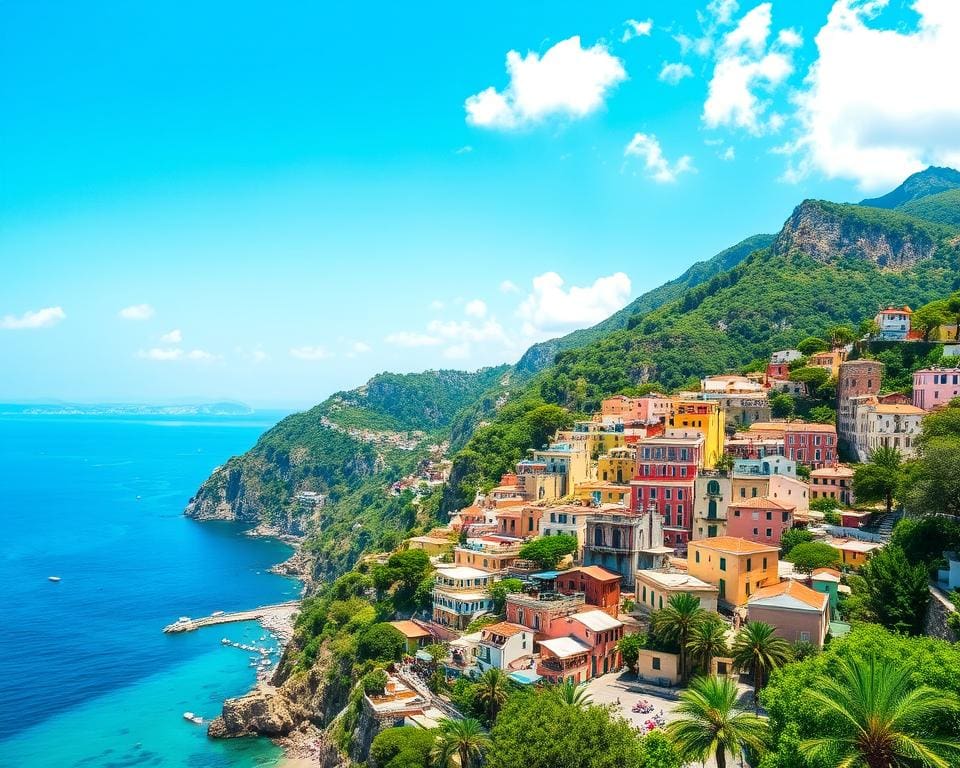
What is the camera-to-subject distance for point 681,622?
3111 cm

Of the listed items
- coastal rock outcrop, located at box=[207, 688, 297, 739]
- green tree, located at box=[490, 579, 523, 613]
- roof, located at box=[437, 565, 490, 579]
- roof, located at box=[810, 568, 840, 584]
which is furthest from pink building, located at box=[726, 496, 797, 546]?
coastal rock outcrop, located at box=[207, 688, 297, 739]

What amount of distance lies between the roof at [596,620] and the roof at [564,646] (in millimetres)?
876

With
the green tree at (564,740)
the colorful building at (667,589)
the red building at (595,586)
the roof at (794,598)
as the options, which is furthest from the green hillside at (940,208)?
the green tree at (564,740)

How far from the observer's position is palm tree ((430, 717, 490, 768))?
29.5 metres

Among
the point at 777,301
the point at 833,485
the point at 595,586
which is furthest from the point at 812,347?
the point at 595,586

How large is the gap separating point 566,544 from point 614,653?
1009 centimetres

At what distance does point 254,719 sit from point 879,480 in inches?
→ 1682

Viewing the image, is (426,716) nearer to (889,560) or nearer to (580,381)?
(889,560)

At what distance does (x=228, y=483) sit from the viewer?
16338 cm

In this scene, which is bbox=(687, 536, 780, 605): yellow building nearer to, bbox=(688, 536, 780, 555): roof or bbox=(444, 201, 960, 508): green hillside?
bbox=(688, 536, 780, 555): roof

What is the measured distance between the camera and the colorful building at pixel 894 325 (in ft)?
218

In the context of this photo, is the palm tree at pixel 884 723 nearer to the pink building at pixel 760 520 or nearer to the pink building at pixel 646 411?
the pink building at pixel 760 520

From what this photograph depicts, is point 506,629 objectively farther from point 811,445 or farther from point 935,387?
point 935,387

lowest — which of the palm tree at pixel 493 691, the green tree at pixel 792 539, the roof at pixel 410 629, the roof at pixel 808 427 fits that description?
the roof at pixel 410 629
